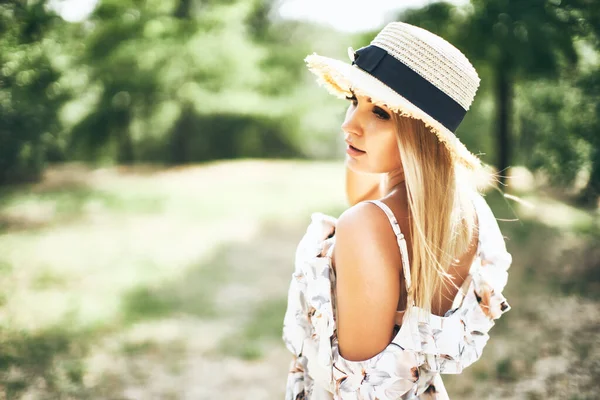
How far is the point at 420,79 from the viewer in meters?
1.38

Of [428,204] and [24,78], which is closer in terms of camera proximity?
[428,204]

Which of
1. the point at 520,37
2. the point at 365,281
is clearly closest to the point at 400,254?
the point at 365,281

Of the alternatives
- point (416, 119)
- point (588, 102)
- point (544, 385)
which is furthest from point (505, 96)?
point (416, 119)

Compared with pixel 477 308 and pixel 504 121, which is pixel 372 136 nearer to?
pixel 477 308

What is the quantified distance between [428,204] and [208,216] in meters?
7.29

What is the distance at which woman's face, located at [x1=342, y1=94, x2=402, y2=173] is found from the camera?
143 centimetres

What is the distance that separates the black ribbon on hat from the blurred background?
1.47 ft

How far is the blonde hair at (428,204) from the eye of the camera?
136 centimetres

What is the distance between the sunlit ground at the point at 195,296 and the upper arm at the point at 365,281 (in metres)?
0.70

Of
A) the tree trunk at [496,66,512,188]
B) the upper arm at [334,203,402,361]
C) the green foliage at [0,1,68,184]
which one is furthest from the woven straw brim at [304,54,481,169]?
the tree trunk at [496,66,512,188]

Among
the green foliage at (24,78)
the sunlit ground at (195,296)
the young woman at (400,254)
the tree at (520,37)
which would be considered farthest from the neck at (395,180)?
the tree at (520,37)

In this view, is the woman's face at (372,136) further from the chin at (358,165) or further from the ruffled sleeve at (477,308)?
the ruffled sleeve at (477,308)

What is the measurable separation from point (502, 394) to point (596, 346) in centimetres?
99

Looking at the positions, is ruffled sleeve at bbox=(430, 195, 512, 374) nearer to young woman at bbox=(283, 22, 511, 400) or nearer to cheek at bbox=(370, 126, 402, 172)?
young woman at bbox=(283, 22, 511, 400)
